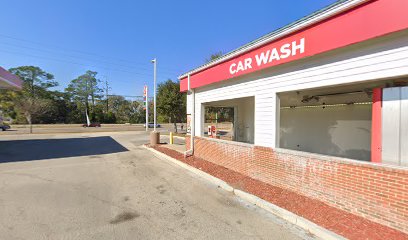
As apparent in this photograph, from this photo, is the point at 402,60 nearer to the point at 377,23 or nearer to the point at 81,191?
the point at 377,23

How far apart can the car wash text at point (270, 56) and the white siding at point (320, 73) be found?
0.27m

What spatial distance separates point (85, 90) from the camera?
65.6m

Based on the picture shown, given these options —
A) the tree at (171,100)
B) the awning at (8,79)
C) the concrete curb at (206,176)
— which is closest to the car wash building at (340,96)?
the concrete curb at (206,176)

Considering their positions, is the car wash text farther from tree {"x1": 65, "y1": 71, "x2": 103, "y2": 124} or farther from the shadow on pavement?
tree {"x1": 65, "y1": 71, "x2": 103, "y2": 124}

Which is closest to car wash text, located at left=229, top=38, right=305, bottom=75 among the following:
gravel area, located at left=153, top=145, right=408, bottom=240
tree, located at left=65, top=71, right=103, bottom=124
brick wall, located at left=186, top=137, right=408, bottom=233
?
brick wall, located at left=186, top=137, right=408, bottom=233

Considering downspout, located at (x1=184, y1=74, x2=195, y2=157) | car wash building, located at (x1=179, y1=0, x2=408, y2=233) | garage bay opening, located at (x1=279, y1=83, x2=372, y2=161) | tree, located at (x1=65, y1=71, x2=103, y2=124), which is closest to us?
car wash building, located at (x1=179, y1=0, x2=408, y2=233)

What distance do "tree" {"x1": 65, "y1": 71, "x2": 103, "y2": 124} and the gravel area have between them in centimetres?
6372

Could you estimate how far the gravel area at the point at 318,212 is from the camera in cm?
339

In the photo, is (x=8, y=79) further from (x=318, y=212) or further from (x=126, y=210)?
(x=318, y=212)

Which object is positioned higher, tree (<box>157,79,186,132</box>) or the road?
tree (<box>157,79,186,132</box>)

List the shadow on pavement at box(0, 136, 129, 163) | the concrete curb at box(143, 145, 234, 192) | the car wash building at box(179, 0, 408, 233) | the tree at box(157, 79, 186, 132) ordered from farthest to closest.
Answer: the tree at box(157, 79, 186, 132)
the shadow on pavement at box(0, 136, 129, 163)
the concrete curb at box(143, 145, 234, 192)
the car wash building at box(179, 0, 408, 233)

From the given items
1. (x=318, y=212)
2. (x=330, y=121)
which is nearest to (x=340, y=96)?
(x=330, y=121)

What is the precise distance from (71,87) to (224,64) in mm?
70931

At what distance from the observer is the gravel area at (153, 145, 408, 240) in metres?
3.39
